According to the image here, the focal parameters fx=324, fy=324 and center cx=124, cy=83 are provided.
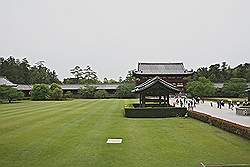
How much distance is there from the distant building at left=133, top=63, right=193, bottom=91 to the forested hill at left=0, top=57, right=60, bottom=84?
49.6 meters

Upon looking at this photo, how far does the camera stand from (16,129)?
67.1ft

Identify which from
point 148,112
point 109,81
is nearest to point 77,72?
point 109,81

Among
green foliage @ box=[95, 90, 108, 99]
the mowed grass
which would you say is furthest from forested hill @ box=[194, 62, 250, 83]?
the mowed grass

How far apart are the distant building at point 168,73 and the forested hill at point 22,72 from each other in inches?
1951

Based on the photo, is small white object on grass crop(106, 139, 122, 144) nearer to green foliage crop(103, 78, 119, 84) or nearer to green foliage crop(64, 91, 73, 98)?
green foliage crop(64, 91, 73, 98)

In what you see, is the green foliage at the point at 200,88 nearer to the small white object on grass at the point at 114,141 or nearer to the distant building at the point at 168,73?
the distant building at the point at 168,73

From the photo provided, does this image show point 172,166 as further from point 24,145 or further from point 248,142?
point 24,145

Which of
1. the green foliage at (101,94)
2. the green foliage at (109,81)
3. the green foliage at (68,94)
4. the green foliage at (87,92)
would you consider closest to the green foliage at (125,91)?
the green foliage at (101,94)

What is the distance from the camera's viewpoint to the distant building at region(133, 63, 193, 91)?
5617cm

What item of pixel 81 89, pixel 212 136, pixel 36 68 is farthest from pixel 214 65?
pixel 212 136

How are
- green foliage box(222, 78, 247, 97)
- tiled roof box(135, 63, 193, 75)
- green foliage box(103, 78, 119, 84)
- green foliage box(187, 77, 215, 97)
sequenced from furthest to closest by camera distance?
green foliage box(103, 78, 119, 84) < green foliage box(222, 78, 247, 97) < green foliage box(187, 77, 215, 97) < tiled roof box(135, 63, 193, 75)

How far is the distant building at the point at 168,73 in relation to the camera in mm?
56172

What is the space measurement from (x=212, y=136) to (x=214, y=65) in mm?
81188

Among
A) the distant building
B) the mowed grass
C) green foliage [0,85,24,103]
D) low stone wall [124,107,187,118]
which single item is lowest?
the mowed grass
